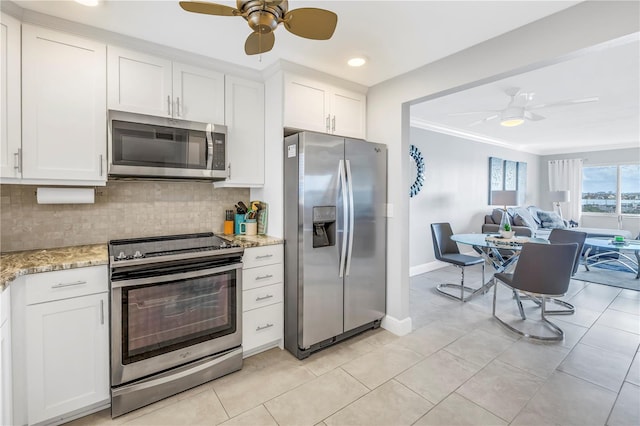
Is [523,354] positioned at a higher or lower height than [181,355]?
lower

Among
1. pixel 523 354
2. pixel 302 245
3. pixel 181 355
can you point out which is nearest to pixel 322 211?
pixel 302 245

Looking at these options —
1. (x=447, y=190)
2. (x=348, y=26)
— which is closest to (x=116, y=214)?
(x=348, y=26)

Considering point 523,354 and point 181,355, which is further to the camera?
point 523,354

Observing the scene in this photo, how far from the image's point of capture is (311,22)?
4.81 feet

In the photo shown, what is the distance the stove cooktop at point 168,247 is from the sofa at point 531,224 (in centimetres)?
516

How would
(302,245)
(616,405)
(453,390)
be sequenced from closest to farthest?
(616,405), (453,390), (302,245)

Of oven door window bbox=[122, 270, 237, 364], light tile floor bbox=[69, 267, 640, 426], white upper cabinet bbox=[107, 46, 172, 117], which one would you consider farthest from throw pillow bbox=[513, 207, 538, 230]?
white upper cabinet bbox=[107, 46, 172, 117]

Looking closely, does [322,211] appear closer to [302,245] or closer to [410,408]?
[302,245]

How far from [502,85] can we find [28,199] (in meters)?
4.57

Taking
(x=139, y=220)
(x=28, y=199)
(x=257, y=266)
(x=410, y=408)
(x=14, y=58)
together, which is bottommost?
(x=410, y=408)

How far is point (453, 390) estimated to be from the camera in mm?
2123

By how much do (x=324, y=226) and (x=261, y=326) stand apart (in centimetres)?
98

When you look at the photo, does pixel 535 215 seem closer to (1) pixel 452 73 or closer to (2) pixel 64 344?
(1) pixel 452 73

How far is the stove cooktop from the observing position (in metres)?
1.97
